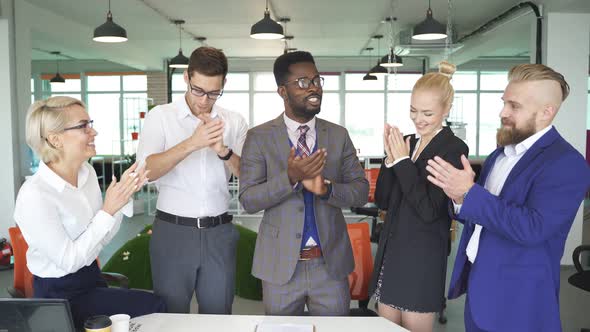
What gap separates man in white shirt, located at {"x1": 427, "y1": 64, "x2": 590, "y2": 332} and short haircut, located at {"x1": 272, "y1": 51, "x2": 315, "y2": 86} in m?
0.72

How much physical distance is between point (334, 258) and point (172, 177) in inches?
32.3

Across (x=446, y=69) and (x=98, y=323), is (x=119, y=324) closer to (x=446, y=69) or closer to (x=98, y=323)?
(x=98, y=323)

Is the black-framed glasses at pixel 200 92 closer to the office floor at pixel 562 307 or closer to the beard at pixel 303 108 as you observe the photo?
the beard at pixel 303 108

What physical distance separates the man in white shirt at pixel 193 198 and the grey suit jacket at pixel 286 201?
209mm

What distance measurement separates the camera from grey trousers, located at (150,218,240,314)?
7.46ft

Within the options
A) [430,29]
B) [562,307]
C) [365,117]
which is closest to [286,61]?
[562,307]

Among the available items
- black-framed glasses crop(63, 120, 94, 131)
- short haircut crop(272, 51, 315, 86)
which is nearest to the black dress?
short haircut crop(272, 51, 315, 86)

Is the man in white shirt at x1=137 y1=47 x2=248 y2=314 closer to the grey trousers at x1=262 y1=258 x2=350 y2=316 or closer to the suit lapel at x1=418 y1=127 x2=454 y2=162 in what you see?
the grey trousers at x1=262 y1=258 x2=350 y2=316

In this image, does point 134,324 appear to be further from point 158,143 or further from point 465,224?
point 465,224

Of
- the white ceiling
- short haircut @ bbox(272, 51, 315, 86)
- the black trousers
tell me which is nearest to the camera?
the black trousers

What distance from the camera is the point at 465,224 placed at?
2.09 m

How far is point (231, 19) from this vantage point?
9.61 meters

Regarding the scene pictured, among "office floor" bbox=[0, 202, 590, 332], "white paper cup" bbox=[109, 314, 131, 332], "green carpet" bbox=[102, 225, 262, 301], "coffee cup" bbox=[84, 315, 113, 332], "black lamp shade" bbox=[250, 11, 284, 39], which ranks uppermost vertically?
"black lamp shade" bbox=[250, 11, 284, 39]

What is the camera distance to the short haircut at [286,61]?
2.15m
